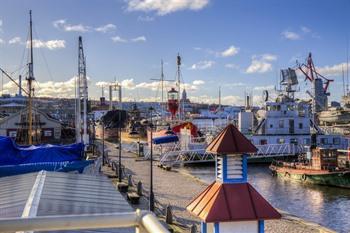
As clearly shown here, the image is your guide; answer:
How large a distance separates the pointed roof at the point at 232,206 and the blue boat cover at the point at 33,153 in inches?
840

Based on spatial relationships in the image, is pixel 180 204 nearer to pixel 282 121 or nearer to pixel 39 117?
pixel 282 121

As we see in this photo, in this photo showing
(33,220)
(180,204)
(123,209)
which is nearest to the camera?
(33,220)

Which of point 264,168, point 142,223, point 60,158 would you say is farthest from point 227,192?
point 264,168

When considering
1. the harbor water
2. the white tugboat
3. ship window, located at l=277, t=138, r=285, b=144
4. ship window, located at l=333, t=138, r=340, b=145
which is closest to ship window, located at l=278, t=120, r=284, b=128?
the white tugboat

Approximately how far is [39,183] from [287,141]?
181 feet

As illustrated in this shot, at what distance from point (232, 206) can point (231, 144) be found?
1173 mm

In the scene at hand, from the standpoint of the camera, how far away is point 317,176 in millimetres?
43406

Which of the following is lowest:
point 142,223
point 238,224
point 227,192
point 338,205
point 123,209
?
point 338,205

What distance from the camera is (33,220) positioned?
3273 mm

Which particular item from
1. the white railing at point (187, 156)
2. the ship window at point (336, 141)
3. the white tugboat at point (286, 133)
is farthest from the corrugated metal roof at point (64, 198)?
the ship window at point (336, 141)

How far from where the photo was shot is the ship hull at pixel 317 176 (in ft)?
134

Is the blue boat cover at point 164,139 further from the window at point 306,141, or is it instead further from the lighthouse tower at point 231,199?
the lighthouse tower at point 231,199

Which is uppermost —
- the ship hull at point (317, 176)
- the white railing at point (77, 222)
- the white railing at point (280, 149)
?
the white railing at point (77, 222)

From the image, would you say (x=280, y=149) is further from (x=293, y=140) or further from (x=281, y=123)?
(x=281, y=123)
